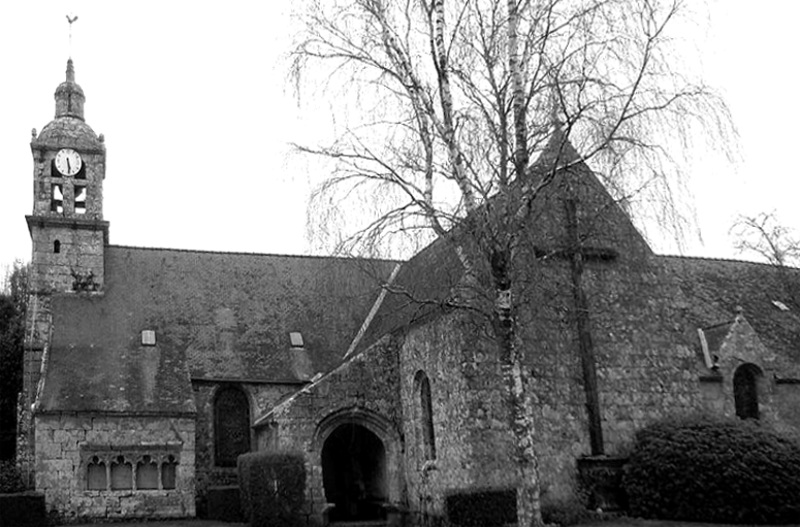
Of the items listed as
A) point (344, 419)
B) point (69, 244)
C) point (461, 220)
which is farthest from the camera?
point (69, 244)

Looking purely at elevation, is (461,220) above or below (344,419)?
above

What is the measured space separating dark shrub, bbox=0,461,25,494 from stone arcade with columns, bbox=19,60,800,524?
1.28 feet

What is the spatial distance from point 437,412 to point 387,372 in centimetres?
252

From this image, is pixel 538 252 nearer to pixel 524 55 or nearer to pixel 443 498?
pixel 524 55

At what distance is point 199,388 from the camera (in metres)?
26.3

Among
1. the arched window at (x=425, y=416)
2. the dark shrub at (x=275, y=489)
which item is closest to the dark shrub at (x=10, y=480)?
the dark shrub at (x=275, y=489)

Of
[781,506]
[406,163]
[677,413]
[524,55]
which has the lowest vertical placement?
[781,506]

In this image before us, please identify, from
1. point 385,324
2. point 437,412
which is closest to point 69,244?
point 385,324

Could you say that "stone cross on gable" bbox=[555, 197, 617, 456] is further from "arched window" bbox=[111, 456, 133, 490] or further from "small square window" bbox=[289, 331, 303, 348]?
"arched window" bbox=[111, 456, 133, 490]

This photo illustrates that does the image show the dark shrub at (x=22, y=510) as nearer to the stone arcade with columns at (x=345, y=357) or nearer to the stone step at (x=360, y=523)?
the stone arcade with columns at (x=345, y=357)

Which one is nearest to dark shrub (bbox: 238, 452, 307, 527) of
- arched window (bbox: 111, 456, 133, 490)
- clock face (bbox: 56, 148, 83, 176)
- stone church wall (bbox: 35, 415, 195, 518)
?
stone church wall (bbox: 35, 415, 195, 518)

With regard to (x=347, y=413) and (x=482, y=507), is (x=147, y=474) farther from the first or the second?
(x=482, y=507)

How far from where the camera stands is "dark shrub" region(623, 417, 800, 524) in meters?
17.3

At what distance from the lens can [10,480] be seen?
963 inches
